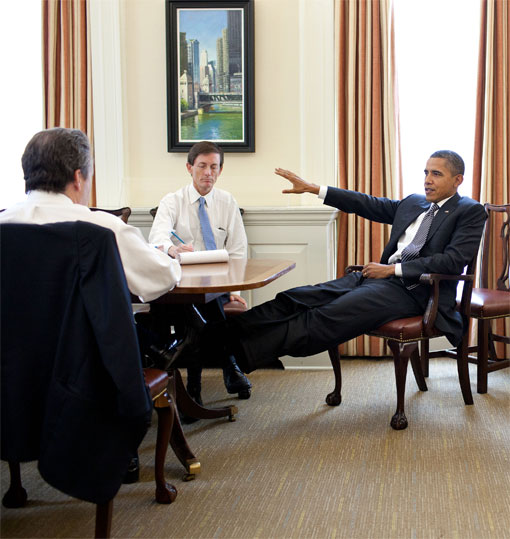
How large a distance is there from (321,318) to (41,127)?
270 cm

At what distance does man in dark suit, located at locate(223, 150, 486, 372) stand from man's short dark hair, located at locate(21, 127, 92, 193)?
1.28m

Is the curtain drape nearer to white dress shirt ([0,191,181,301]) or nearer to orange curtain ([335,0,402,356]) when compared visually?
orange curtain ([335,0,402,356])

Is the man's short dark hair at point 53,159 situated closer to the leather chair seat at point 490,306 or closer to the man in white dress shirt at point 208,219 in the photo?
the man in white dress shirt at point 208,219

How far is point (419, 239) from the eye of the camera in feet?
11.3

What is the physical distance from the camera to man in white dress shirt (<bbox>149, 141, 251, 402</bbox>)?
352 centimetres

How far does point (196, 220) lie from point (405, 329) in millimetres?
1371

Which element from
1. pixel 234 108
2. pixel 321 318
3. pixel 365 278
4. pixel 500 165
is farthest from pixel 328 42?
pixel 321 318

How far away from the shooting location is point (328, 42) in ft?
13.9

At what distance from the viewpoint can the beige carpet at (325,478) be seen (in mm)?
2127

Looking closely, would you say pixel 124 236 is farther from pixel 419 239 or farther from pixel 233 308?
pixel 419 239

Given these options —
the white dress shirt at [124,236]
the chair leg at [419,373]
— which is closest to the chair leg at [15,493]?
the white dress shirt at [124,236]

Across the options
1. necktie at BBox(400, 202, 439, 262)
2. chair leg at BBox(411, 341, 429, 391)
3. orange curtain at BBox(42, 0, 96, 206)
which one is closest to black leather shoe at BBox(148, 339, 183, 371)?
necktie at BBox(400, 202, 439, 262)

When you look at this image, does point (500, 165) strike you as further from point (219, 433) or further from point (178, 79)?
point (219, 433)

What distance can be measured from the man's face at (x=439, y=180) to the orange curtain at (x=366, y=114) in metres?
0.86
